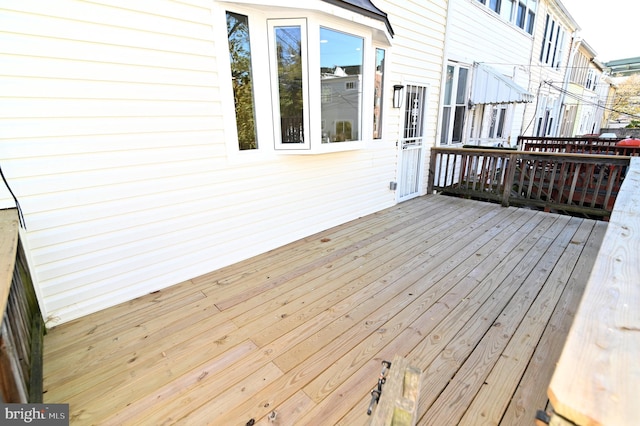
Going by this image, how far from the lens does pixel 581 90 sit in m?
14.8

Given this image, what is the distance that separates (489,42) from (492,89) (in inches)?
49.8

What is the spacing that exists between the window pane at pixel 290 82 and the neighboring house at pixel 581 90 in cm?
1511

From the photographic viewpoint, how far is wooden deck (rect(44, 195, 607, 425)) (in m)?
1.54

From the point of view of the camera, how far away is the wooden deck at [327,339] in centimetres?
154

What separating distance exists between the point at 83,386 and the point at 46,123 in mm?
1672

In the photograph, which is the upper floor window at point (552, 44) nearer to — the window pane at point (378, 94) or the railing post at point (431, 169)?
the railing post at point (431, 169)

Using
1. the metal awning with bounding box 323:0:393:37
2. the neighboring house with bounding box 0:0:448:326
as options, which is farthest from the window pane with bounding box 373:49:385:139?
the metal awning with bounding box 323:0:393:37

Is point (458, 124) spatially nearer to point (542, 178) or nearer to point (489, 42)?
point (489, 42)

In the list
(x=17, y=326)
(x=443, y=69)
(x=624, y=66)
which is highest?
(x=624, y=66)

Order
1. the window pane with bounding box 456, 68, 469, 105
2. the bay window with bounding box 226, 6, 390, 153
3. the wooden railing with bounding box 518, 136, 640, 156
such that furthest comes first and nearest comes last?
the window pane with bounding box 456, 68, 469, 105 < the wooden railing with bounding box 518, 136, 640, 156 < the bay window with bounding box 226, 6, 390, 153

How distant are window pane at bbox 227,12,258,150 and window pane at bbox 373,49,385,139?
1.97 meters

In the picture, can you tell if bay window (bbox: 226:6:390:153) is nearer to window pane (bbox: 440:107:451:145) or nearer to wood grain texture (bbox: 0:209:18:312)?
wood grain texture (bbox: 0:209:18:312)

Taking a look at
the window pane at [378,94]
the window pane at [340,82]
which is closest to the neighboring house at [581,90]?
the window pane at [378,94]

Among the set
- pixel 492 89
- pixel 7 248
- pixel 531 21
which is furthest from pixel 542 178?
pixel 531 21
